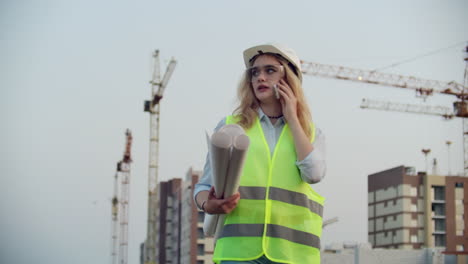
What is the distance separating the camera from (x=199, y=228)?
11925 centimetres

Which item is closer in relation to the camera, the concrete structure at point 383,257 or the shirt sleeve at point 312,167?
the shirt sleeve at point 312,167

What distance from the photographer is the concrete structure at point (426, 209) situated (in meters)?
118

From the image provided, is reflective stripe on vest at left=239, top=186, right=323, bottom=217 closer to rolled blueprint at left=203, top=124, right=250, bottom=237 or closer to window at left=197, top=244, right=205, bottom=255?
rolled blueprint at left=203, top=124, right=250, bottom=237

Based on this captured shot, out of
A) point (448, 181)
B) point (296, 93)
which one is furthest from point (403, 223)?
point (296, 93)

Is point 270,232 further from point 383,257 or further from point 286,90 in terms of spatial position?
point 383,257

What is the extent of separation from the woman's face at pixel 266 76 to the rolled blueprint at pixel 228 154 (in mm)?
708

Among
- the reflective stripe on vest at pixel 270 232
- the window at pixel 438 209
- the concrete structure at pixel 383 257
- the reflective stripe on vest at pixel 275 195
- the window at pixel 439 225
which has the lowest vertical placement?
the reflective stripe on vest at pixel 270 232

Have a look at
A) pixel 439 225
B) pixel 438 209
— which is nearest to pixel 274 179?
pixel 438 209

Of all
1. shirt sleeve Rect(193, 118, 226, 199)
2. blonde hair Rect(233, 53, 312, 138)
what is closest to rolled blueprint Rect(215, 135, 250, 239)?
shirt sleeve Rect(193, 118, 226, 199)

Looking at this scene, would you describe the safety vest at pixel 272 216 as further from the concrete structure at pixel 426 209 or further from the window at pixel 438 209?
the window at pixel 438 209

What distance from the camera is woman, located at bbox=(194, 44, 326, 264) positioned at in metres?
3.59

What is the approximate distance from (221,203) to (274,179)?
37cm

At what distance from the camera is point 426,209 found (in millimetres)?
120062

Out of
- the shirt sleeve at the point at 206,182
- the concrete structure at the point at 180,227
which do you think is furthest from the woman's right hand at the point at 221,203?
the concrete structure at the point at 180,227
